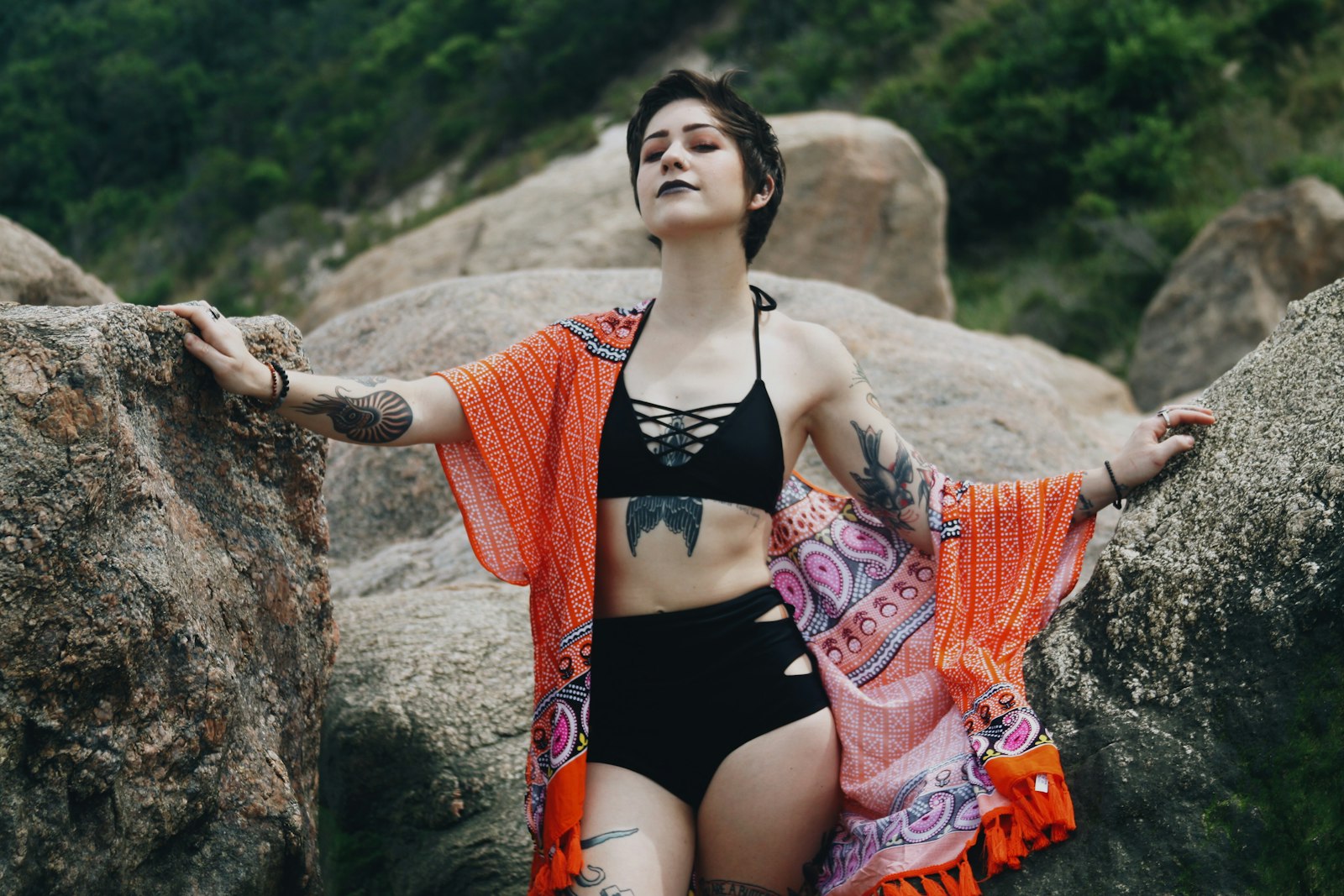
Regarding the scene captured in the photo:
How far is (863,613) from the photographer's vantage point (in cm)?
293

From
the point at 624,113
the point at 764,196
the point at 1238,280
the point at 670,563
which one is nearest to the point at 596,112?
the point at 624,113

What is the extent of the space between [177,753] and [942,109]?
15.0 metres

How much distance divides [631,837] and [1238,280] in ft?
29.9

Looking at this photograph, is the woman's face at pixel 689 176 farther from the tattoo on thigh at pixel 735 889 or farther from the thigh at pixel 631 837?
the tattoo on thigh at pixel 735 889

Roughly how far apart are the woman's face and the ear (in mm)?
18

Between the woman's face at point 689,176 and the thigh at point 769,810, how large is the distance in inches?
43.3

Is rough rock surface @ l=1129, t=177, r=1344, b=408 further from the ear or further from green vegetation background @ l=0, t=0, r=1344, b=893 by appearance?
the ear

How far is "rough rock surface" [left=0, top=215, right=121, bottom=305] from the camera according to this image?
4270 mm

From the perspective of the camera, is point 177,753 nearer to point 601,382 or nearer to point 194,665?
point 194,665

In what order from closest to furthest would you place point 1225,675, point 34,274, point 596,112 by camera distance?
point 1225,675, point 34,274, point 596,112

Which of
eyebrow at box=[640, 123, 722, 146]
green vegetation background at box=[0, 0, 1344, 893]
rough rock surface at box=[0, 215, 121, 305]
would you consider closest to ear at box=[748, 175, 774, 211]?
eyebrow at box=[640, 123, 722, 146]

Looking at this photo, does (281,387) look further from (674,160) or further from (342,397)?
(674,160)

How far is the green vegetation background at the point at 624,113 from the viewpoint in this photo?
1288 cm

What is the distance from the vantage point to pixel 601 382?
2816 millimetres
